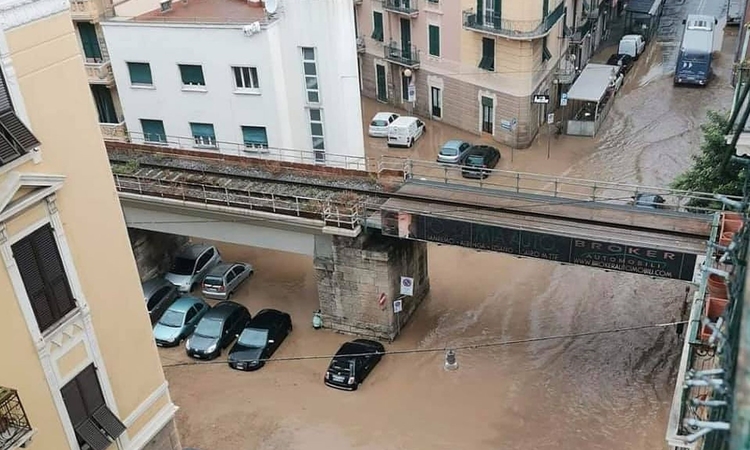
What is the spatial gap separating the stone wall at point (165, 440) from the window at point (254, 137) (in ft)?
54.6

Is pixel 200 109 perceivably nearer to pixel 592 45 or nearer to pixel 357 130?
pixel 357 130

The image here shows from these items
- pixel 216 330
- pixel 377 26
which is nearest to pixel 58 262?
pixel 216 330

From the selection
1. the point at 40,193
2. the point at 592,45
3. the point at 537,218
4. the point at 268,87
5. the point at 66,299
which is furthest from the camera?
the point at 592,45

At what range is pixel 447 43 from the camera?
38438 mm

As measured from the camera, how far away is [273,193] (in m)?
25.3

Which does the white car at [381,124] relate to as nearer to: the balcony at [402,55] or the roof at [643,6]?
the balcony at [402,55]

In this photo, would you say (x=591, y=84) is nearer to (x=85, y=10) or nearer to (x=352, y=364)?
(x=352, y=364)

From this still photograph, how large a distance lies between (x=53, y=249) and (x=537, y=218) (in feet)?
46.7

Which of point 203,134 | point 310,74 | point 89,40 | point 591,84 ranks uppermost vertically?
point 89,40

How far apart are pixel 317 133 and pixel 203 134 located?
16.8 feet

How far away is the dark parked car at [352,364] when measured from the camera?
22.9 m

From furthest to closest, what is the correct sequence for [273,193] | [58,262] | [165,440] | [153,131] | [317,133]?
[153,131]
[317,133]
[273,193]
[165,440]
[58,262]

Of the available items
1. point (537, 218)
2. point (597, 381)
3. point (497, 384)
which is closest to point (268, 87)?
point (537, 218)

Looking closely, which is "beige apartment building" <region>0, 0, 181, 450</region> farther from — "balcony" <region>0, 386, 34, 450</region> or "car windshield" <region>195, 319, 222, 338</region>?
"car windshield" <region>195, 319, 222, 338</region>
